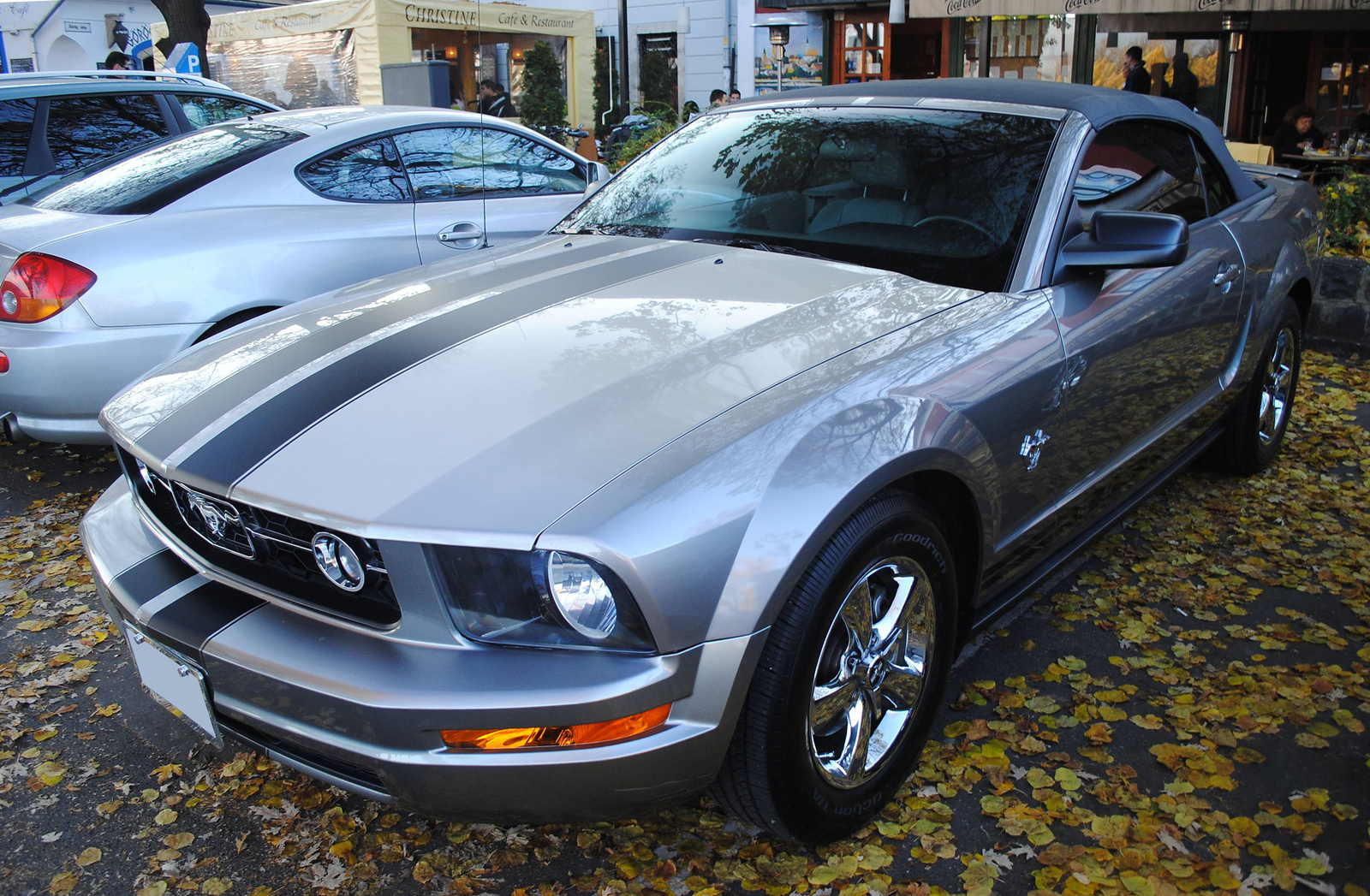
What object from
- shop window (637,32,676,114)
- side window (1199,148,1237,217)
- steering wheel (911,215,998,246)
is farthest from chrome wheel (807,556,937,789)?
shop window (637,32,676,114)

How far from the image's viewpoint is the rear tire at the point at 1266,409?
13.2 feet

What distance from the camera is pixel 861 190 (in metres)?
2.97

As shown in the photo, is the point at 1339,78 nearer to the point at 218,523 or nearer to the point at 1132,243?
the point at 1132,243

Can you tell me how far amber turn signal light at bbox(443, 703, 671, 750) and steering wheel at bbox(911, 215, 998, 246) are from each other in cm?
159

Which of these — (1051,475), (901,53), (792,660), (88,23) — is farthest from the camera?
(88,23)

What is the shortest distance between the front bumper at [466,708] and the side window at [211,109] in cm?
545

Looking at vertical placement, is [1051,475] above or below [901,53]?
below

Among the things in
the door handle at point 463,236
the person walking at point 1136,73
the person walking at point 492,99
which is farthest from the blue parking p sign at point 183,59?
the person walking at point 1136,73

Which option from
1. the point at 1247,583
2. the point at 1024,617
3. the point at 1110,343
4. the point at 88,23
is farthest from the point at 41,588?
the point at 88,23

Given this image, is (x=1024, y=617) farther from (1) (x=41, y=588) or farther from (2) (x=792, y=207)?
(1) (x=41, y=588)

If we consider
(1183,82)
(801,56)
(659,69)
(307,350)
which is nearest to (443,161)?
(307,350)

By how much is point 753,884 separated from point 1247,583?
7.21ft

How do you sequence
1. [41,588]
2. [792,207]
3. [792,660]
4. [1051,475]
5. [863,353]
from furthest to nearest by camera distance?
[41,588] < [792,207] < [1051,475] < [863,353] < [792,660]

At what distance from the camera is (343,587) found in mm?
1889
